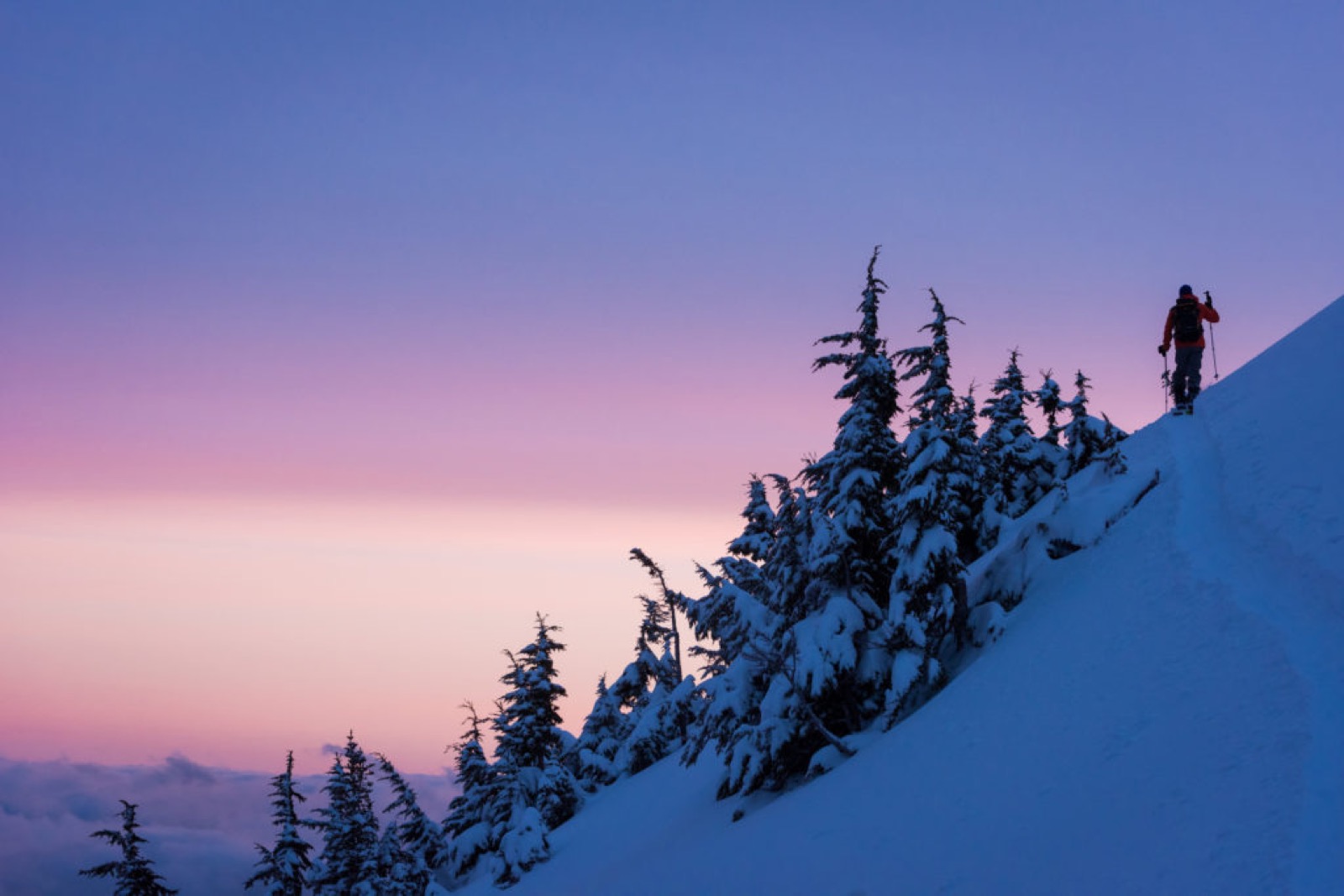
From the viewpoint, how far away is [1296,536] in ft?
47.4

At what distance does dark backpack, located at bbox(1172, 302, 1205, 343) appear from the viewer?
27.6 metres

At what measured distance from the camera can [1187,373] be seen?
28500mm

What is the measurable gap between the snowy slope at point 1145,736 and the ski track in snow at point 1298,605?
29 millimetres

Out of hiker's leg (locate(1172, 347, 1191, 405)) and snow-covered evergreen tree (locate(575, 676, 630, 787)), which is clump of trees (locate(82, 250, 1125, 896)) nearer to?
hiker's leg (locate(1172, 347, 1191, 405))

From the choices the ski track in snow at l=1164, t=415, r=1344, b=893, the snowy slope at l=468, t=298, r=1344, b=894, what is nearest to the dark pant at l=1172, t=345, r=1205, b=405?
the snowy slope at l=468, t=298, r=1344, b=894

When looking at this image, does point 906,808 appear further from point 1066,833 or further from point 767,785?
point 767,785

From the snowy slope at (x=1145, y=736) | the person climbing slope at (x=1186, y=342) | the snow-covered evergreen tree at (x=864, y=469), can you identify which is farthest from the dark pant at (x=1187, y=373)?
the snow-covered evergreen tree at (x=864, y=469)

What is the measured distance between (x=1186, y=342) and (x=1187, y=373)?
1144 millimetres

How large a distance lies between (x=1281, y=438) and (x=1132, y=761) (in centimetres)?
1111

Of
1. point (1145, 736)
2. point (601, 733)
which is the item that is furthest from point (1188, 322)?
point (601, 733)

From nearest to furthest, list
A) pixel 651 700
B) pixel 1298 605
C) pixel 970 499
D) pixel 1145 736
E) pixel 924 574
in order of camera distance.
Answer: pixel 1145 736, pixel 1298 605, pixel 924 574, pixel 970 499, pixel 651 700

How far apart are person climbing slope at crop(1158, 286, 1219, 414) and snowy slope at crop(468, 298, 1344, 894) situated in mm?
4167

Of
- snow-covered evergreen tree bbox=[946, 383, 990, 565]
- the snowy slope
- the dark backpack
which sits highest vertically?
the dark backpack

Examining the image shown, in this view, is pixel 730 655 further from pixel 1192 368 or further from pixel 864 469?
pixel 1192 368
